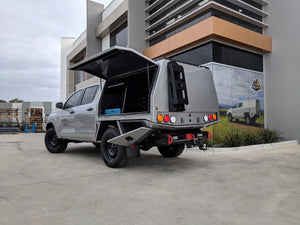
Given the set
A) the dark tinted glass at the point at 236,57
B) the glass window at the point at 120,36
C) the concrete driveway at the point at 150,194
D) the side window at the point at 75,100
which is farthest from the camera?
the glass window at the point at 120,36

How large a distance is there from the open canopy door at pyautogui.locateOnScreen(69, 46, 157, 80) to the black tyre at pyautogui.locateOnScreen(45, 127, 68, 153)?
9.36 ft

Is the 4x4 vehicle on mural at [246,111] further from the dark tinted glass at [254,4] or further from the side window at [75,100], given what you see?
the side window at [75,100]

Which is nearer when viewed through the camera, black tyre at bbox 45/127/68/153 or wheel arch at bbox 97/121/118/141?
wheel arch at bbox 97/121/118/141

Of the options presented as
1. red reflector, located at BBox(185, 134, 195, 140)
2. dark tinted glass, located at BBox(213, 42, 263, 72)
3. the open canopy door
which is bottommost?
red reflector, located at BBox(185, 134, 195, 140)

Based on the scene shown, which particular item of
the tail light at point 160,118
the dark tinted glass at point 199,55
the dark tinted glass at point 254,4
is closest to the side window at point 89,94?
the tail light at point 160,118

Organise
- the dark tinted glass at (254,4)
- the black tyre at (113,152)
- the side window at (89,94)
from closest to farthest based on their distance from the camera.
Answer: the black tyre at (113,152)
the side window at (89,94)
the dark tinted glass at (254,4)

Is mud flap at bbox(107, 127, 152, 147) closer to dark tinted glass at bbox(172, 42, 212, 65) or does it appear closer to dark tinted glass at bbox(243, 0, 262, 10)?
dark tinted glass at bbox(172, 42, 212, 65)

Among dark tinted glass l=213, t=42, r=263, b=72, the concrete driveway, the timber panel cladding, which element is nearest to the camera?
the concrete driveway

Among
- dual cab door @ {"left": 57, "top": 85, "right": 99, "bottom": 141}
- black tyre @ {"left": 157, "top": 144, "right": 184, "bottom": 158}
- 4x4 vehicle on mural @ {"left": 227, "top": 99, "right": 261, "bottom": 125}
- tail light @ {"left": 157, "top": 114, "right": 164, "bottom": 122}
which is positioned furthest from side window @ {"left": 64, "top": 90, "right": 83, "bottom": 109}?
4x4 vehicle on mural @ {"left": 227, "top": 99, "right": 261, "bottom": 125}

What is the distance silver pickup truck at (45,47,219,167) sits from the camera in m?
4.55

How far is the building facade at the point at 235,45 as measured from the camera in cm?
988

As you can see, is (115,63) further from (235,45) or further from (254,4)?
(254,4)

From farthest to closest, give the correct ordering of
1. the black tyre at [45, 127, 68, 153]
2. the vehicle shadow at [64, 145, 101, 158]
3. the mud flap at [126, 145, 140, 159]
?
1. the black tyre at [45, 127, 68, 153]
2. the vehicle shadow at [64, 145, 101, 158]
3. the mud flap at [126, 145, 140, 159]

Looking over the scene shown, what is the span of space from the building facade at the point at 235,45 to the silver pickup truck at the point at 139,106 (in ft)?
15.4
